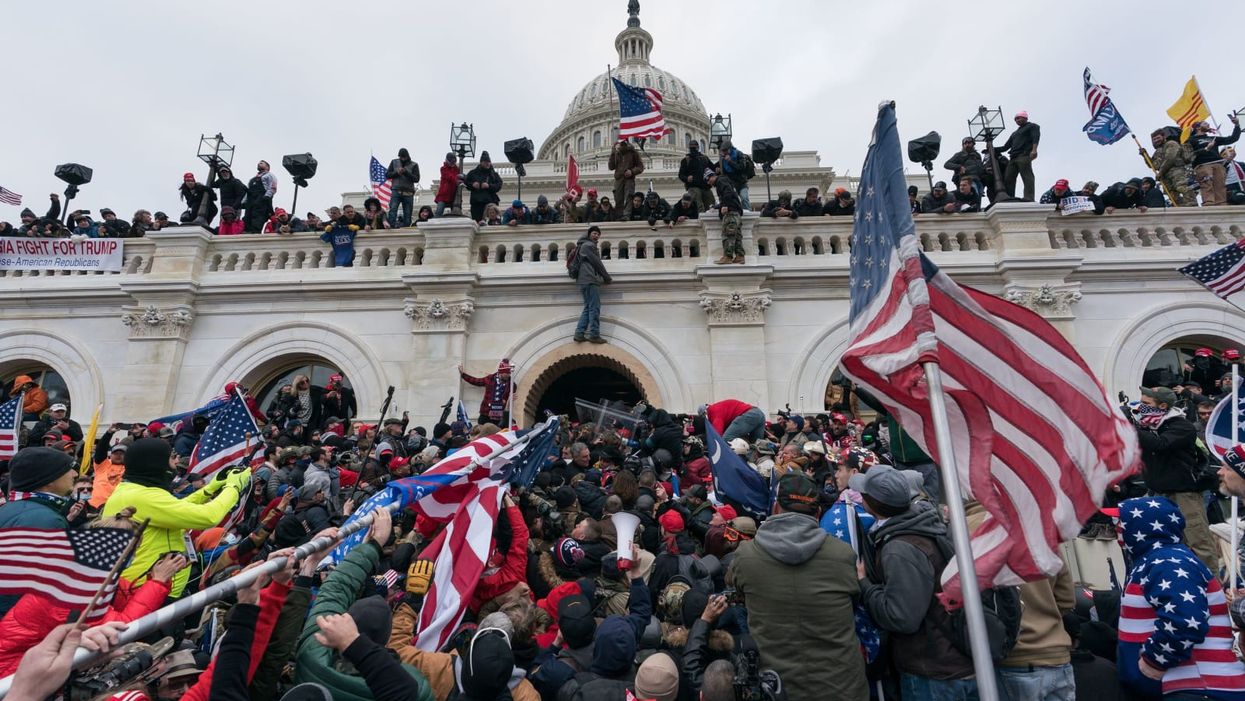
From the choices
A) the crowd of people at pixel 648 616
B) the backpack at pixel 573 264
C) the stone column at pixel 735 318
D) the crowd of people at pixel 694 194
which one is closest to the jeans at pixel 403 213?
the crowd of people at pixel 694 194

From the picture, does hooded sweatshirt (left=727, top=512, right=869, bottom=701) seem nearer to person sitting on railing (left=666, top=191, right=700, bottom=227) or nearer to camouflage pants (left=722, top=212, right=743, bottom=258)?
camouflage pants (left=722, top=212, right=743, bottom=258)

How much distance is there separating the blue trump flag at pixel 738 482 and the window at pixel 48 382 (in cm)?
1539

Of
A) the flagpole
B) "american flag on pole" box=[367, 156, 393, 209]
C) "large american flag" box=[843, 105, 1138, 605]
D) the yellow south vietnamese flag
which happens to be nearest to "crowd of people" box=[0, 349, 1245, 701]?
"large american flag" box=[843, 105, 1138, 605]

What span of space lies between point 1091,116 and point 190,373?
76.6 feet

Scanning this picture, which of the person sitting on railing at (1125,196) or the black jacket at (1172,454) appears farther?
the person sitting on railing at (1125,196)

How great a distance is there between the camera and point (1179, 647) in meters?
3.35

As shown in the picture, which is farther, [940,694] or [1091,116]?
[1091,116]

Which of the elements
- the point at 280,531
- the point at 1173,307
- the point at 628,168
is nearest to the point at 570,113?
the point at 628,168

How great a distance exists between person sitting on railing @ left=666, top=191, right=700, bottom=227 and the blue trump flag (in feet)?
28.5

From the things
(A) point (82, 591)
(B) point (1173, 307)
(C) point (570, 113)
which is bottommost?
(A) point (82, 591)

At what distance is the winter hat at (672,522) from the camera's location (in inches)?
239

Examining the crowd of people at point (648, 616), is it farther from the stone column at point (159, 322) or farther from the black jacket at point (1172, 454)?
the stone column at point (159, 322)

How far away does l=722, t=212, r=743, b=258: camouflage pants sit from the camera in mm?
13984

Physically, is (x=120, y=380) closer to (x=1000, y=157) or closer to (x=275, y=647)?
(x=275, y=647)
